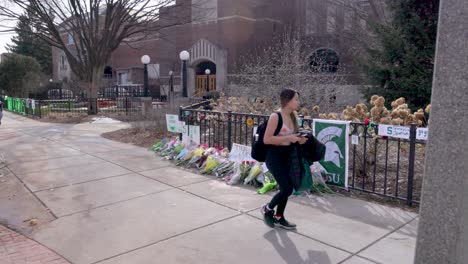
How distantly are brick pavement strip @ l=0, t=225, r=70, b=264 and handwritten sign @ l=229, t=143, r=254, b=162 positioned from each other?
3.50 meters

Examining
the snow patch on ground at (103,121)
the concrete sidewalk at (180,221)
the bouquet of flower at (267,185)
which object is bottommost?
the concrete sidewalk at (180,221)

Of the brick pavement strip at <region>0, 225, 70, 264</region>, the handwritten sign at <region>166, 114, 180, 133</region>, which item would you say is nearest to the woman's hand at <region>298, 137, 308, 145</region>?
the brick pavement strip at <region>0, 225, 70, 264</region>

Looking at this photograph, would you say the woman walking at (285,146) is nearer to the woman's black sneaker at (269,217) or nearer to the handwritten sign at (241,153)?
the woman's black sneaker at (269,217)

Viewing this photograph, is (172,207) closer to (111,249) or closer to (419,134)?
(111,249)

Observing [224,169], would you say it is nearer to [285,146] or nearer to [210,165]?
[210,165]

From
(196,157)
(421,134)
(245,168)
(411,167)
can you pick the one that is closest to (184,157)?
(196,157)

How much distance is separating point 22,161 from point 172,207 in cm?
510

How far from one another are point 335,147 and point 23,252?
423 cm

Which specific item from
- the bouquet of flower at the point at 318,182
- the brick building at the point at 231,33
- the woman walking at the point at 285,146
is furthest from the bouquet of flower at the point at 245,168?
the brick building at the point at 231,33

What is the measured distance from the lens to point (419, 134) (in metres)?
5.04

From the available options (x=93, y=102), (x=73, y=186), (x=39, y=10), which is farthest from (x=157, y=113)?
(x=39, y=10)

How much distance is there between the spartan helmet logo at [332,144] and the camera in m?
5.85

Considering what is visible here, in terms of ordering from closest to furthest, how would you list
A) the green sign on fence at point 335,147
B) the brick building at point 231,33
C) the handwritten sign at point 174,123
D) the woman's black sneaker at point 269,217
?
the woman's black sneaker at point 269,217, the green sign on fence at point 335,147, the handwritten sign at point 174,123, the brick building at point 231,33

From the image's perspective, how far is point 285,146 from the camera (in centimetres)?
427
